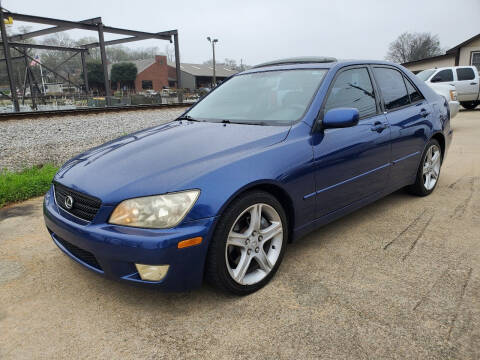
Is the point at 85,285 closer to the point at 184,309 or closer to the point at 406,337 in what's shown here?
the point at 184,309

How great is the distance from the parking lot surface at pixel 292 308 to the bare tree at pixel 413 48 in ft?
229

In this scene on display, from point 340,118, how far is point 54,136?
5.70 meters

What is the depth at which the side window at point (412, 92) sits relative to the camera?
12.9 ft

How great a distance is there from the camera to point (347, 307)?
87.4 inches

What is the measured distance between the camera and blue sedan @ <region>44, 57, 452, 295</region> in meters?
2.03

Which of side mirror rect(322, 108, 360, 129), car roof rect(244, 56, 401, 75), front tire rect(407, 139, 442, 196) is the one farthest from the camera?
front tire rect(407, 139, 442, 196)

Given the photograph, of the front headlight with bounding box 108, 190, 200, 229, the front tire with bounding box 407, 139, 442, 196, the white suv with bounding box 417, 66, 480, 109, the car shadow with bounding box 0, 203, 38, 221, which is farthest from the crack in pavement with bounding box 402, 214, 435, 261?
the white suv with bounding box 417, 66, 480, 109

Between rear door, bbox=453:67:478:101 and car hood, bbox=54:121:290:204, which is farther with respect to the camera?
rear door, bbox=453:67:478:101

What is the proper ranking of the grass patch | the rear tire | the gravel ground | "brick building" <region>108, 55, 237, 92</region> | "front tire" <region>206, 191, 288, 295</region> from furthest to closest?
"brick building" <region>108, 55, 237, 92</region>, the rear tire, the gravel ground, the grass patch, "front tire" <region>206, 191, 288, 295</region>

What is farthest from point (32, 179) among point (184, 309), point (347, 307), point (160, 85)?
point (160, 85)

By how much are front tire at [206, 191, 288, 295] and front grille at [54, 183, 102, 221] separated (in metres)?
0.75

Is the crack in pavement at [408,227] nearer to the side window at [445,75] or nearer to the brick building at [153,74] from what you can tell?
the side window at [445,75]

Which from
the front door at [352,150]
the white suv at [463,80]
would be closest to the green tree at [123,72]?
the white suv at [463,80]

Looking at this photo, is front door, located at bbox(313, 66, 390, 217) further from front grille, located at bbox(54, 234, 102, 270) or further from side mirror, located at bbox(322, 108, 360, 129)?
front grille, located at bbox(54, 234, 102, 270)
